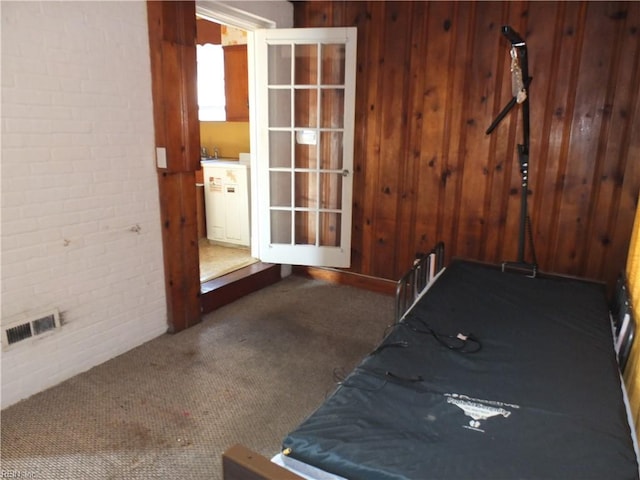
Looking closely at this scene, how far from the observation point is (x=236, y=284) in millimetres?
3689

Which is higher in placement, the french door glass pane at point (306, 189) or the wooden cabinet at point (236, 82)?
the wooden cabinet at point (236, 82)

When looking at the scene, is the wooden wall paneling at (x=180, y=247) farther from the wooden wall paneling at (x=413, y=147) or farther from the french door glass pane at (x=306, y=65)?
the wooden wall paneling at (x=413, y=147)

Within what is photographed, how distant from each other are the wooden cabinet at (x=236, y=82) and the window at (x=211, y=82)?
0.61 feet

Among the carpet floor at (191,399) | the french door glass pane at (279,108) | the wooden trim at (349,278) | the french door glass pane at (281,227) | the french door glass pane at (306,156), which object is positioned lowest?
the carpet floor at (191,399)

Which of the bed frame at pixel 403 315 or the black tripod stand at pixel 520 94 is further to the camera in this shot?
the black tripod stand at pixel 520 94

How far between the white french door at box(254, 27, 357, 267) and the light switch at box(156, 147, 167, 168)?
3.73 ft

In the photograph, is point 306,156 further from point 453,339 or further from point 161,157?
point 453,339

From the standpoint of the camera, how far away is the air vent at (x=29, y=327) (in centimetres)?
223

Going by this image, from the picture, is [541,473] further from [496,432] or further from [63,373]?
[63,373]

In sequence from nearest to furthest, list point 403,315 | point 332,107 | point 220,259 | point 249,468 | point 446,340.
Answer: point 249,468 < point 446,340 < point 403,315 < point 332,107 < point 220,259

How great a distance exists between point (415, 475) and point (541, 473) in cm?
35

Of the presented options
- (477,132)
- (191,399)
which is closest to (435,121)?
(477,132)

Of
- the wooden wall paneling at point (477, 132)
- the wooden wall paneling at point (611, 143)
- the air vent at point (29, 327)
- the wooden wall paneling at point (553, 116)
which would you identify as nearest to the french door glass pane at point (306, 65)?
the wooden wall paneling at point (477, 132)

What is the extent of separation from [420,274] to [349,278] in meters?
1.37
